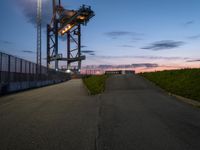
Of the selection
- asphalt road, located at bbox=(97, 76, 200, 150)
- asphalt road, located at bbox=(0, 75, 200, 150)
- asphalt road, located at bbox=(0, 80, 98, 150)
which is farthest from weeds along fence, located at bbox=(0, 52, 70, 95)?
asphalt road, located at bbox=(97, 76, 200, 150)

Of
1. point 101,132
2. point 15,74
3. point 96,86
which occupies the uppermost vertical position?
point 15,74

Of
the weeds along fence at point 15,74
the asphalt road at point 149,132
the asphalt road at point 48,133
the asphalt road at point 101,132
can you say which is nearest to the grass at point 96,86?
the weeds along fence at point 15,74

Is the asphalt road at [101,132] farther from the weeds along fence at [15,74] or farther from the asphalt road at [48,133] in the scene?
the weeds along fence at [15,74]

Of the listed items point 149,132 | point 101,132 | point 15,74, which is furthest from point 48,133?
point 15,74

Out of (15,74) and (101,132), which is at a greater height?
(15,74)

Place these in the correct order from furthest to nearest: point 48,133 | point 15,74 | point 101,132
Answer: point 15,74
point 101,132
point 48,133

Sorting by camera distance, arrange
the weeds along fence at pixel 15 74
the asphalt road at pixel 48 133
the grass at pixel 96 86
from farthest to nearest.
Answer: the grass at pixel 96 86, the weeds along fence at pixel 15 74, the asphalt road at pixel 48 133

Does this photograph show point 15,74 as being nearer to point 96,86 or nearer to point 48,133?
point 96,86

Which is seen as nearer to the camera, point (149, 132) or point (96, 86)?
point (149, 132)

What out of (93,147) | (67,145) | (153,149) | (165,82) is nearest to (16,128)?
(67,145)

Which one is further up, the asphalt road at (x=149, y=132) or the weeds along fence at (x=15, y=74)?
the weeds along fence at (x=15, y=74)

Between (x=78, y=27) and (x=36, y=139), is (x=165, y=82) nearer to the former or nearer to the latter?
(x=36, y=139)

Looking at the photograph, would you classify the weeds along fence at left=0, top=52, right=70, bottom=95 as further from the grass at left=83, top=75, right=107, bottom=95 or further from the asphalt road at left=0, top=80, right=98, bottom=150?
the asphalt road at left=0, top=80, right=98, bottom=150

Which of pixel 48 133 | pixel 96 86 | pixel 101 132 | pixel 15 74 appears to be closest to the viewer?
pixel 48 133
